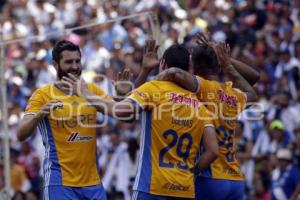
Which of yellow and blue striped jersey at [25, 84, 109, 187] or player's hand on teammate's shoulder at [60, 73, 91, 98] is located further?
yellow and blue striped jersey at [25, 84, 109, 187]

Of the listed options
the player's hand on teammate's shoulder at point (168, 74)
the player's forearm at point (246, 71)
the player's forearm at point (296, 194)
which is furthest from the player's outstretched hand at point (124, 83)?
the player's forearm at point (296, 194)

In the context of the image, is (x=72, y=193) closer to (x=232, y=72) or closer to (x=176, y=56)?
(x=176, y=56)

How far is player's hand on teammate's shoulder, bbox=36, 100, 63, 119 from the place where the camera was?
1211 centimetres

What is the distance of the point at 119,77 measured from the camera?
1249 cm

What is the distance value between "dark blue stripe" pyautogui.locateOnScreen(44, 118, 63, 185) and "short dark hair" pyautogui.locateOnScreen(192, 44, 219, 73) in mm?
1791

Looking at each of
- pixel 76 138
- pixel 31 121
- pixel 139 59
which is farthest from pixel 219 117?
pixel 139 59

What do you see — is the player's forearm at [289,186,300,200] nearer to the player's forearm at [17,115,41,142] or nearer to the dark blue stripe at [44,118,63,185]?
the dark blue stripe at [44,118,63,185]

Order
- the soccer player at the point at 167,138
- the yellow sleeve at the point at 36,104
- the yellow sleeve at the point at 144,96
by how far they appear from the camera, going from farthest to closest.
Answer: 1. the yellow sleeve at the point at 36,104
2. the soccer player at the point at 167,138
3. the yellow sleeve at the point at 144,96

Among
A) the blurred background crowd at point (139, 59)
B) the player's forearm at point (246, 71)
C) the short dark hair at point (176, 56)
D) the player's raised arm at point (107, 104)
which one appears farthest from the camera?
the blurred background crowd at point (139, 59)

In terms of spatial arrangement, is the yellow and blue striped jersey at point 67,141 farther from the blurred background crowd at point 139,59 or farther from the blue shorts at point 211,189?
the blurred background crowd at point 139,59

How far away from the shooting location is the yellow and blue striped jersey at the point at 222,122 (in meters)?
12.6

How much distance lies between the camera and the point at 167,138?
11.8 m

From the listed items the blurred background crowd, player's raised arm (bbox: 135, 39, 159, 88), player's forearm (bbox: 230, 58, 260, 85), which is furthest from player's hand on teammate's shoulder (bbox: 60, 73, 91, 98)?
the blurred background crowd

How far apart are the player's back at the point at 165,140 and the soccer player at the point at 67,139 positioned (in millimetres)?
888
